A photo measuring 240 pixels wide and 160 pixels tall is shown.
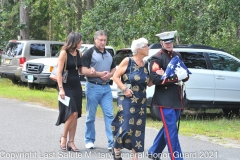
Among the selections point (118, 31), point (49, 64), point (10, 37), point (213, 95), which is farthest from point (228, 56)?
point (10, 37)

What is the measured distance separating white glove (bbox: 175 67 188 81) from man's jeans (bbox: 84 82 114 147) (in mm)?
1601

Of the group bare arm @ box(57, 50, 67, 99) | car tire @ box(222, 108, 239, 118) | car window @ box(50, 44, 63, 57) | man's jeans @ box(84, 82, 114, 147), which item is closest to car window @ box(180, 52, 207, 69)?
car tire @ box(222, 108, 239, 118)

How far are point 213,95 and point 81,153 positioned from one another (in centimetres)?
524

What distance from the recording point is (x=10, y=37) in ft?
87.5

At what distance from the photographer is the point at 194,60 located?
41.3ft

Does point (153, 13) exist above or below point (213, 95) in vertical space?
above

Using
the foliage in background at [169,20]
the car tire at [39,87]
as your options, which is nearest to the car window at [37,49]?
the car tire at [39,87]

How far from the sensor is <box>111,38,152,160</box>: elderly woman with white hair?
7340 millimetres

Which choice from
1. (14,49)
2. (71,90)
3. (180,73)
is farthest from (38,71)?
(180,73)

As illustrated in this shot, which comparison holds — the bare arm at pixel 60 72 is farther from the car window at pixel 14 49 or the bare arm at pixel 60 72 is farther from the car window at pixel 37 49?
the car window at pixel 37 49

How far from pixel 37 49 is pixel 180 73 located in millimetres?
13977

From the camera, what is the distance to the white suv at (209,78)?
12.3 metres

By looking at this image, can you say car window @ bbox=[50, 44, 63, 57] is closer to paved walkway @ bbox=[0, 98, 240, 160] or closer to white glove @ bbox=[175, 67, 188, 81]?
paved walkway @ bbox=[0, 98, 240, 160]

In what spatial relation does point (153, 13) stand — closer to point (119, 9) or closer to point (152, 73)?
point (119, 9)
